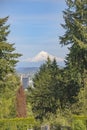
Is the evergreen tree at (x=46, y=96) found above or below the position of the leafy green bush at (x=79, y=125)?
above

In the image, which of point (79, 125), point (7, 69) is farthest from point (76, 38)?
Answer: point (79, 125)

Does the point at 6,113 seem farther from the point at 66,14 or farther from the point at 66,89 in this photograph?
the point at 66,14

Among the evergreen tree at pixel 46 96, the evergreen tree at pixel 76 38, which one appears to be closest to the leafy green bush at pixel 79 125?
the evergreen tree at pixel 76 38

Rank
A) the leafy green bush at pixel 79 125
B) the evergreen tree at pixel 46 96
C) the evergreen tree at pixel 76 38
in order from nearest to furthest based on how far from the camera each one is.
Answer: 1. the leafy green bush at pixel 79 125
2. the evergreen tree at pixel 76 38
3. the evergreen tree at pixel 46 96

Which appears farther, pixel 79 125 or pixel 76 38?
pixel 76 38

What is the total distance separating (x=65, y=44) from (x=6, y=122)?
19.9 metres

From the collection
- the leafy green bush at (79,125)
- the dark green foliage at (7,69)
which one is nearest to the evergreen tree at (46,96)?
the dark green foliage at (7,69)

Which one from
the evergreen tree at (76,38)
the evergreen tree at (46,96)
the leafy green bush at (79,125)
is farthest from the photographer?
the evergreen tree at (46,96)

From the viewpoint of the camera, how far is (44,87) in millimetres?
61281

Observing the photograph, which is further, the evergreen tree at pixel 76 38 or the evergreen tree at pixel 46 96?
the evergreen tree at pixel 46 96

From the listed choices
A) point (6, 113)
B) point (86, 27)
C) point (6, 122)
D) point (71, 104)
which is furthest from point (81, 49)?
point (6, 122)

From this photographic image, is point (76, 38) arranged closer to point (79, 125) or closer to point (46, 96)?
point (46, 96)

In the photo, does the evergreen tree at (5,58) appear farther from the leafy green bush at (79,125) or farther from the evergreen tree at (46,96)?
the leafy green bush at (79,125)

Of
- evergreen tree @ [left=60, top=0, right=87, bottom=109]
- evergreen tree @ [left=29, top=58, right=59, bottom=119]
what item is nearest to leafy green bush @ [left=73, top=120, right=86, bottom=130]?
evergreen tree @ [left=60, top=0, right=87, bottom=109]
